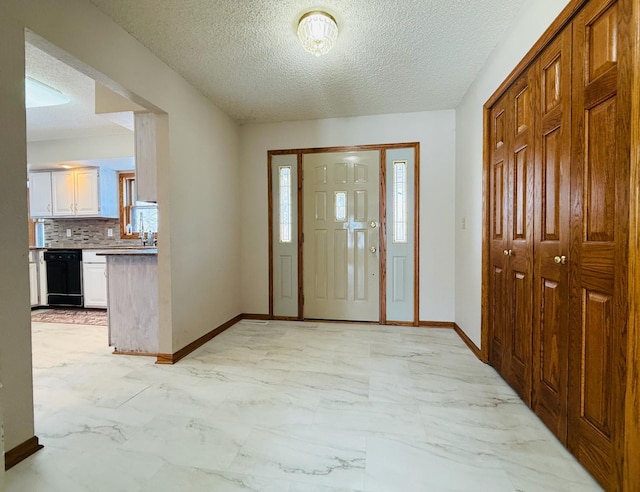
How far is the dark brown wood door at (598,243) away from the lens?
1104 millimetres

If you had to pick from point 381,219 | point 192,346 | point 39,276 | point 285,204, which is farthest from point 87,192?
point 381,219

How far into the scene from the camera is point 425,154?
3391mm

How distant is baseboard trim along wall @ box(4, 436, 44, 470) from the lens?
132 centimetres

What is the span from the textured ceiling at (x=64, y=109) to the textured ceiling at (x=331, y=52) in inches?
40.6

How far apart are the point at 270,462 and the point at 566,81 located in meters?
2.23

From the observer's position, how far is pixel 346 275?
361 centimetres

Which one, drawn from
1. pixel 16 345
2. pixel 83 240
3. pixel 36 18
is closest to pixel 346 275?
pixel 16 345

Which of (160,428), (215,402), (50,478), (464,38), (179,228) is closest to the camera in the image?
(50,478)

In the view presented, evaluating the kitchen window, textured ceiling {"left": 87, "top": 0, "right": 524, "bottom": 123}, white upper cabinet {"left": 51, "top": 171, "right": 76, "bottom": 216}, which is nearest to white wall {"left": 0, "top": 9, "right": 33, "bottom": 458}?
textured ceiling {"left": 87, "top": 0, "right": 524, "bottom": 123}

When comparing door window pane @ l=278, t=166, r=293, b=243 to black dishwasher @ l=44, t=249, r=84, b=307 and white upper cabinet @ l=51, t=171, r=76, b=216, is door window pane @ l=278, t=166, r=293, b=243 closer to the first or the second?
black dishwasher @ l=44, t=249, r=84, b=307

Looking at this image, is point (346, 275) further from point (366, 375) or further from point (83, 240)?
point (83, 240)

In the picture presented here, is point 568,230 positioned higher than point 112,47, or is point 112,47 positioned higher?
point 112,47

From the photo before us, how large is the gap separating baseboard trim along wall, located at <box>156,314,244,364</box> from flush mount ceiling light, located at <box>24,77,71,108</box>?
268cm

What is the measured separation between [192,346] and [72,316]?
255cm
